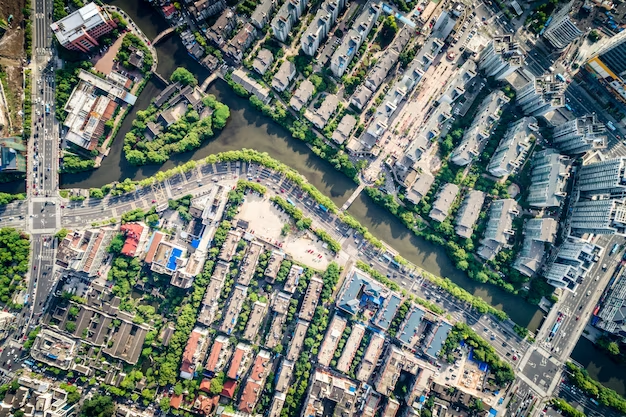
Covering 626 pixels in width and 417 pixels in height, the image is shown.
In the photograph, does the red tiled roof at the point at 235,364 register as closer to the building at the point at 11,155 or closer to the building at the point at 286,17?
the building at the point at 11,155

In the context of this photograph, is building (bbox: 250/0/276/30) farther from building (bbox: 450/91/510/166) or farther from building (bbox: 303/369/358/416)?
building (bbox: 303/369/358/416)

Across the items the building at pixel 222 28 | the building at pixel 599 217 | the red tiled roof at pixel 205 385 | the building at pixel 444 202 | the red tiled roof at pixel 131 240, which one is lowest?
the red tiled roof at pixel 205 385

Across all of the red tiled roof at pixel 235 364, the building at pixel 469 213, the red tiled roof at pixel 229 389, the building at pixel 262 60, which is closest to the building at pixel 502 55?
the building at pixel 469 213

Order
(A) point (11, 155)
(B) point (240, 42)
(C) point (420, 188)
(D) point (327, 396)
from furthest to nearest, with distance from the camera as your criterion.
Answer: (B) point (240, 42) → (C) point (420, 188) → (A) point (11, 155) → (D) point (327, 396)

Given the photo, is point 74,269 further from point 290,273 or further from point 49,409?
point 290,273

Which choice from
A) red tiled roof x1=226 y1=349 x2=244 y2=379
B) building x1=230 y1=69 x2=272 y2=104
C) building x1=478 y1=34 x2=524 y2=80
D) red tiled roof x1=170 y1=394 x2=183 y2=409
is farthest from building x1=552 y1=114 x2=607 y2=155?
red tiled roof x1=170 y1=394 x2=183 y2=409

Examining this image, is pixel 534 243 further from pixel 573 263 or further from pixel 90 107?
pixel 90 107

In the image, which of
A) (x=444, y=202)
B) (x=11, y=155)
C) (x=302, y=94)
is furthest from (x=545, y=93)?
(x=11, y=155)
